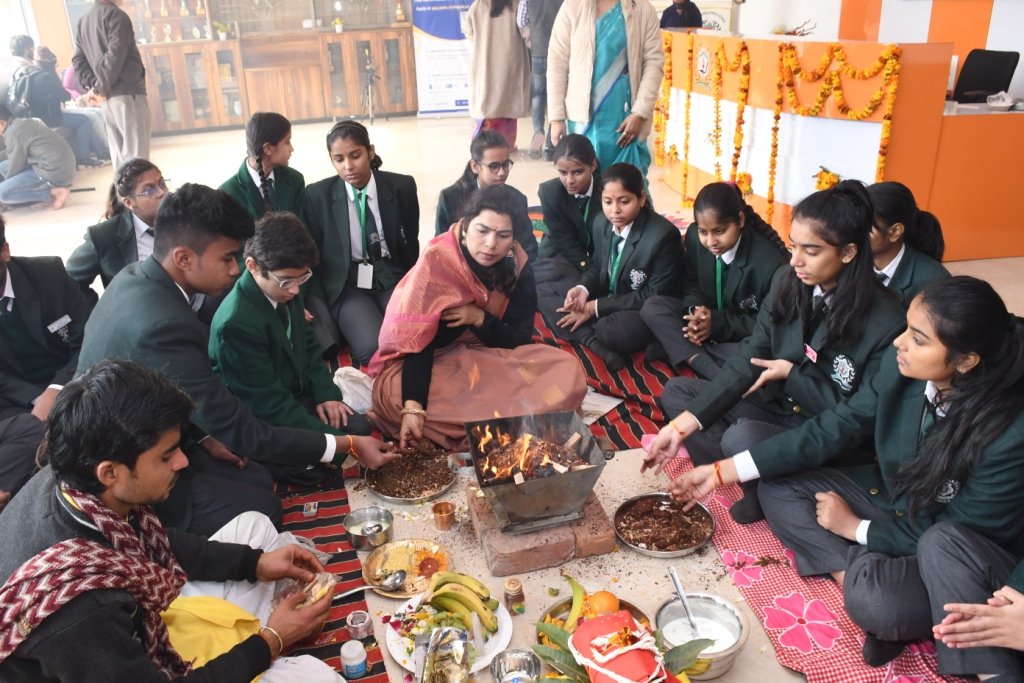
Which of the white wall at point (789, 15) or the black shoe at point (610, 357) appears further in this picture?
the white wall at point (789, 15)

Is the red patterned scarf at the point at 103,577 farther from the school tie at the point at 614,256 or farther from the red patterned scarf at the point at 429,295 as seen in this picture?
the school tie at the point at 614,256

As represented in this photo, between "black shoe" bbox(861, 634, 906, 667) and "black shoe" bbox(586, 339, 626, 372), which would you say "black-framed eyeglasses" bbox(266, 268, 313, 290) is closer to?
"black shoe" bbox(586, 339, 626, 372)

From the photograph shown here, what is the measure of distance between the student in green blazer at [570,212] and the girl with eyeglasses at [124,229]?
2.34m

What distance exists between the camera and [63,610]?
164cm

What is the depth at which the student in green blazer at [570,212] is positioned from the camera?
4941mm

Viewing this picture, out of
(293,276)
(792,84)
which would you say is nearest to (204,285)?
(293,276)

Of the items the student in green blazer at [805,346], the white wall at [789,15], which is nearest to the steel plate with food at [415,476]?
the student in green blazer at [805,346]

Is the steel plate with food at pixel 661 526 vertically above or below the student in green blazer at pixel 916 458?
below

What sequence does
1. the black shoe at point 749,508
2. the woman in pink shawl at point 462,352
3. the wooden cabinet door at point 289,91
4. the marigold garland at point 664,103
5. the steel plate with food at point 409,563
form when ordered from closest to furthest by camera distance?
the steel plate with food at point 409,563, the black shoe at point 749,508, the woman in pink shawl at point 462,352, the marigold garland at point 664,103, the wooden cabinet door at point 289,91

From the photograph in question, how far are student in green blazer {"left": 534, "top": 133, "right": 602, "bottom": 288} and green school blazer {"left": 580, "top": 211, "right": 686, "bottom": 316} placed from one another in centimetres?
42

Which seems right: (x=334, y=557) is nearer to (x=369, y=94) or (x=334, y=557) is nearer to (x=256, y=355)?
(x=256, y=355)

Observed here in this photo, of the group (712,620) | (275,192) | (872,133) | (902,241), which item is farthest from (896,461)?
(872,133)

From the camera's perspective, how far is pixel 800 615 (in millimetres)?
2723

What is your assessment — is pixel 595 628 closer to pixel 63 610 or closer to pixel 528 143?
pixel 63 610
